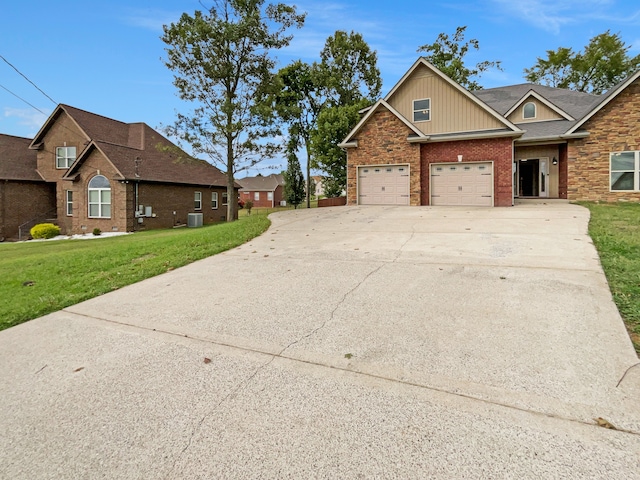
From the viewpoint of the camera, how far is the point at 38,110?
18969 mm

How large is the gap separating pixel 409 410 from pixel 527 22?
21.5 metres

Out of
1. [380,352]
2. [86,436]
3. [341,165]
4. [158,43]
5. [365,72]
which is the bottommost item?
[86,436]

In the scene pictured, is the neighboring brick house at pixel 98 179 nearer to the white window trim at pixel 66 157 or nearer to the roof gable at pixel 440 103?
the white window trim at pixel 66 157

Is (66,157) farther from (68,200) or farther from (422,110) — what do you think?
(422,110)

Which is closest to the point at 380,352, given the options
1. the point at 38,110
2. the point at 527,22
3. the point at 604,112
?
the point at 604,112

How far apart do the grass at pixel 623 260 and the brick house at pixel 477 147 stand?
23.8 feet

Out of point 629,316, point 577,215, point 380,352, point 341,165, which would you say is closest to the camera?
point 380,352

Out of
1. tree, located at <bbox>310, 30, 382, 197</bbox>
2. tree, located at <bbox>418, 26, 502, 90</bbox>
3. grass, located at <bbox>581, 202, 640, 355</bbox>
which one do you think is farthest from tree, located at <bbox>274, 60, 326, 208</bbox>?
grass, located at <bbox>581, 202, 640, 355</bbox>

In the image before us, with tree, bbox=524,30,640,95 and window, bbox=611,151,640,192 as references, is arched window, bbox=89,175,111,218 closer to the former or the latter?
window, bbox=611,151,640,192

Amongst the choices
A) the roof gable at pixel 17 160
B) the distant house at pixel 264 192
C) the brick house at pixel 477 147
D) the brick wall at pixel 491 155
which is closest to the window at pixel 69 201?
the roof gable at pixel 17 160

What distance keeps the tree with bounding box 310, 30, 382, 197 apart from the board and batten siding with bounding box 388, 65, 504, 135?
9.92m

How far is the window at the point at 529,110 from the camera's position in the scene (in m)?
20.5

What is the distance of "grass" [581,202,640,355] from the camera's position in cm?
378

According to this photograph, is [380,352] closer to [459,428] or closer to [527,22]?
[459,428]
